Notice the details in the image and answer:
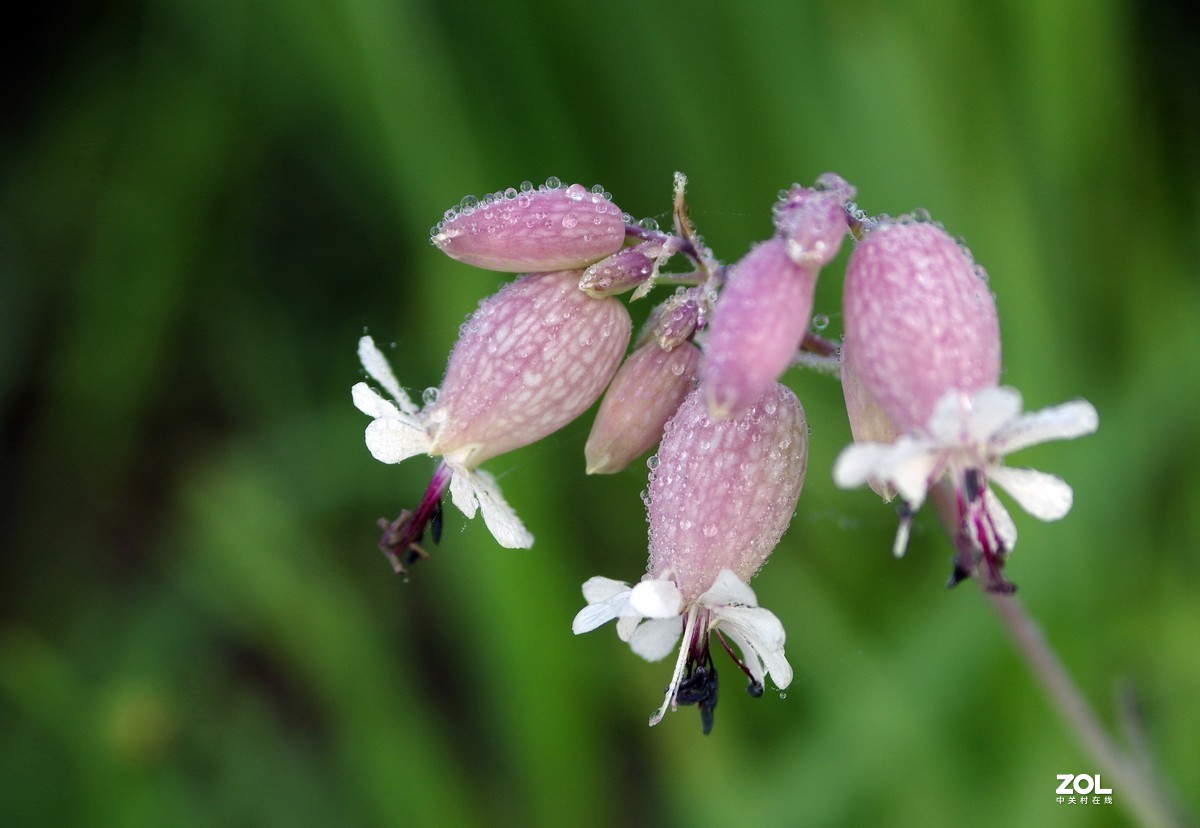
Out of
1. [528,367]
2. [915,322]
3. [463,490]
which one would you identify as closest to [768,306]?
[915,322]

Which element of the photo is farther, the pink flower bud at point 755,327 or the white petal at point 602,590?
the white petal at point 602,590

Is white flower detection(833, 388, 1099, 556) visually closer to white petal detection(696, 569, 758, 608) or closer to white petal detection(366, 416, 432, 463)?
white petal detection(696, 569, 758, 608)

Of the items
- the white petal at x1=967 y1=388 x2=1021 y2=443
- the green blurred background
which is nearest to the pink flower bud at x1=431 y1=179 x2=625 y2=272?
the white petal at x1=967 y1=388 x2=1021 y2=443

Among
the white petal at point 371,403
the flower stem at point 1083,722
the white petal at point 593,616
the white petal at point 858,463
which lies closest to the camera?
the white petal at point 858,463

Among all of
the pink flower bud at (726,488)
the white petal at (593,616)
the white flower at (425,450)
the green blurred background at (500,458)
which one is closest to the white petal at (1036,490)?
the pink flower bud at (726,488)

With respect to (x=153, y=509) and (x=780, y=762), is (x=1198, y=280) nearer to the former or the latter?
(x=780, y=762)

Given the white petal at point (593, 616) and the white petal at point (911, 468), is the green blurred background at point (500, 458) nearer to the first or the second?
the white petal at point (593, 616)

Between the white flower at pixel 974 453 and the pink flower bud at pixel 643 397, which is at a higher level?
the pink flower bud at pixel 643 397
